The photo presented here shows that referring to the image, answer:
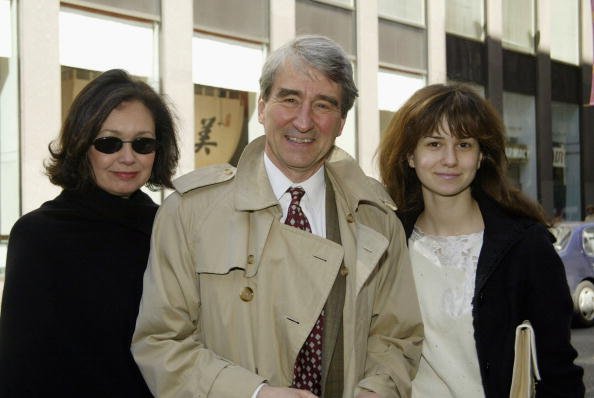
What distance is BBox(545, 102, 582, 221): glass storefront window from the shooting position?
23.8 meters

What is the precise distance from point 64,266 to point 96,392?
532 millimetres

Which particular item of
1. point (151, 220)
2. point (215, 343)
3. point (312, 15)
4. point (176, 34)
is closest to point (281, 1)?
point (312, 15)

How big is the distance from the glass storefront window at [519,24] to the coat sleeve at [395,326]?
19.5 metres

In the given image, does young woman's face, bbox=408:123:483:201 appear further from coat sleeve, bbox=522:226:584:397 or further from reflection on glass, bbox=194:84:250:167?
reflection on glass, bbox=194:84:250:167

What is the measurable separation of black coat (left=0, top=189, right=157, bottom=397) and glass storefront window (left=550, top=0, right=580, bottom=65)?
22.5 meters

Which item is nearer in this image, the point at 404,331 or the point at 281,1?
the point at 404,331

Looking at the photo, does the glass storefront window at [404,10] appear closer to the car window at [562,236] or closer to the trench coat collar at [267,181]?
the car window at [562,236]

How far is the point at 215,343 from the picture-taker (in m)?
2.78

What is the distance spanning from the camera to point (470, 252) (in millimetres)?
3367

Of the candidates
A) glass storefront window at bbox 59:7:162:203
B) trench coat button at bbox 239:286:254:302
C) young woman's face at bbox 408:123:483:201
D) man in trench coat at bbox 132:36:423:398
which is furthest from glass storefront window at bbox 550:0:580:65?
trench coat button at bbox 239:286:254:302

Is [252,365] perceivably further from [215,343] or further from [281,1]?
[281,1]

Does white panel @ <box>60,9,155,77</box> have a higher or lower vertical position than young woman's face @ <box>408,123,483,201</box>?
higher

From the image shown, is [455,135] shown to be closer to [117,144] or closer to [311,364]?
[311,364]

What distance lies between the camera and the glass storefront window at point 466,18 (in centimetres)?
1939
